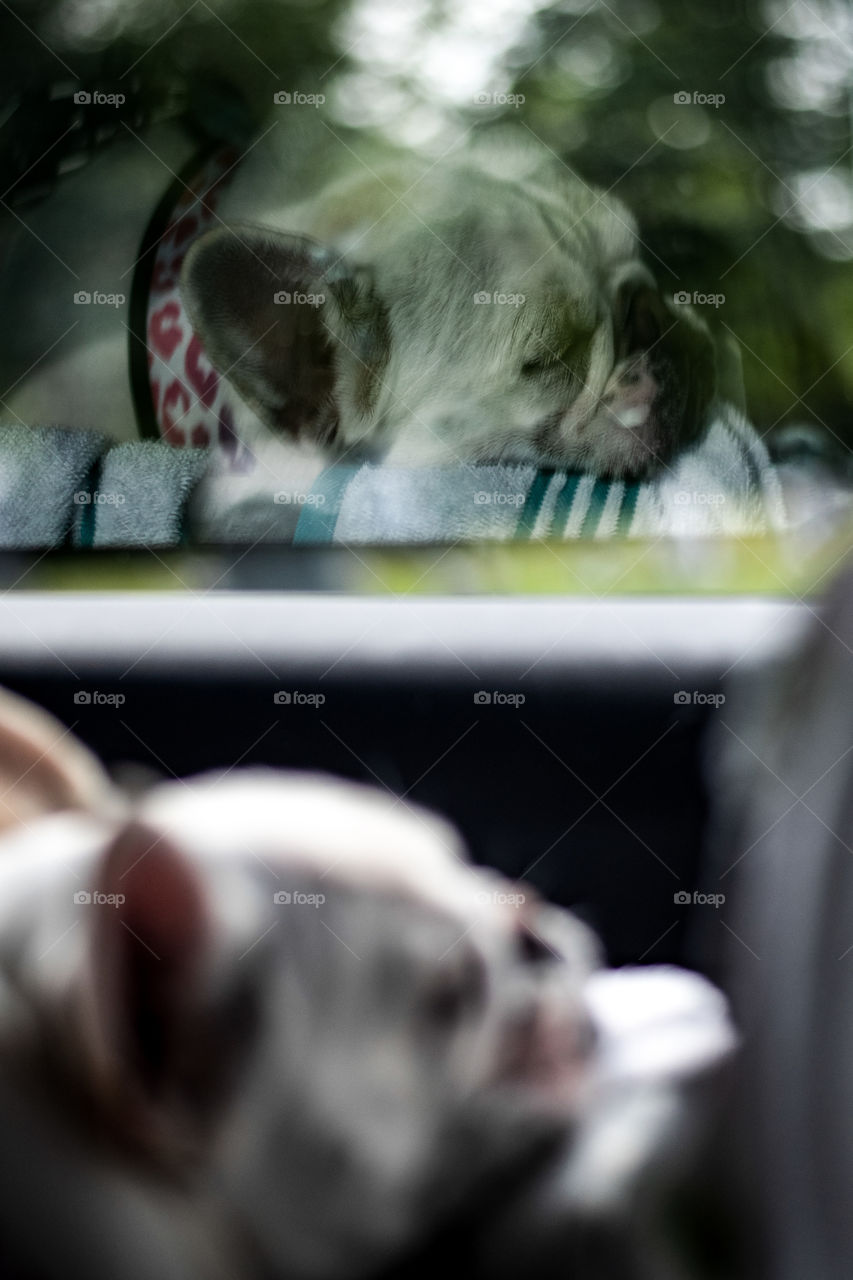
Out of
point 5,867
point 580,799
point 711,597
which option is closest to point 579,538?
point 711,597

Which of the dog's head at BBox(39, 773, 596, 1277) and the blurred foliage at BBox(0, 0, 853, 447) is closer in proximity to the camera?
the dog's head at BBox(39, 773, 596, 1277)

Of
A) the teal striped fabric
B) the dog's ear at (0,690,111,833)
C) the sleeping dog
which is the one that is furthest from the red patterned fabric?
the dog's ear at (0,690,111,833)

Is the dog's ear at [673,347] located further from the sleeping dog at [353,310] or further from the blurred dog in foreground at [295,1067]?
the blurred dog in foreground at [295,1067]

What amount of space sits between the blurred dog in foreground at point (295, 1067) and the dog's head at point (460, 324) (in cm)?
44

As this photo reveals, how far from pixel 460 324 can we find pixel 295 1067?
749 mm

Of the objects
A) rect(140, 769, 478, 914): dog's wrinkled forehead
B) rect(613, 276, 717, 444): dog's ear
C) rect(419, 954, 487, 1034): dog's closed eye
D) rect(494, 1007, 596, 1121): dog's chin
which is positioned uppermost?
rect(613, 276, 717, 444): dog's ear

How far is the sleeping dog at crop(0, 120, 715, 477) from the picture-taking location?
3.82 feet

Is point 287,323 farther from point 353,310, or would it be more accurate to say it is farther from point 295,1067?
point 295,1067

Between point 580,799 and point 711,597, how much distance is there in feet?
0.78

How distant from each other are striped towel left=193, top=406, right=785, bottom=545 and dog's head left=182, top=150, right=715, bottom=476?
24 millimetres

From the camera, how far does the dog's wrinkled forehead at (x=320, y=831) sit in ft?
3.56

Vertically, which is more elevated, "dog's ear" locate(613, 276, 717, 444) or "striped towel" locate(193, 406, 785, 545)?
"dog's ear" locate(613, 276, 717, 444)

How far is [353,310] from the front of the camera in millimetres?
1193

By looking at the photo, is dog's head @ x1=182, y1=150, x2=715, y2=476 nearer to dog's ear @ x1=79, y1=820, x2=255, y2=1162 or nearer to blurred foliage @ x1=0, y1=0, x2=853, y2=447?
blurred foliage @ x1=0, y1=0, x2=853, y2=447
